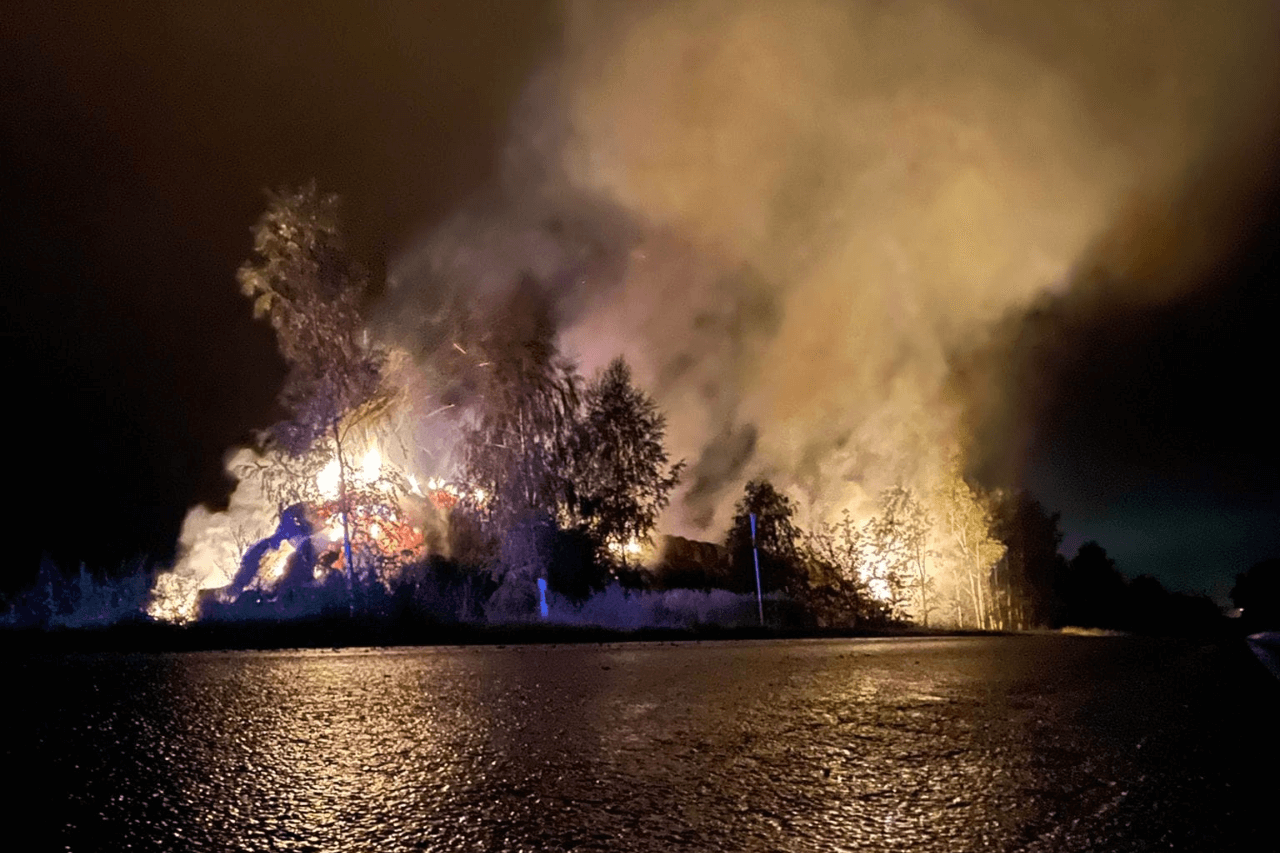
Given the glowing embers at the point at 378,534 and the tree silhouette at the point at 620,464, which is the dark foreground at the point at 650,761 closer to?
the glowing embers at the point at 378,534

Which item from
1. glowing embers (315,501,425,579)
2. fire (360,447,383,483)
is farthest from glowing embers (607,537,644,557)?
fire (360,447,383,483)

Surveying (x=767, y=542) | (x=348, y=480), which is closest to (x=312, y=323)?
(x=348, y=480)

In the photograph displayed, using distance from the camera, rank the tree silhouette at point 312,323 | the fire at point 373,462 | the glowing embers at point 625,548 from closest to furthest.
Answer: the tree silhouette at point 312,323 < the glowing embers at point 625,548 < the fire at point 373,462

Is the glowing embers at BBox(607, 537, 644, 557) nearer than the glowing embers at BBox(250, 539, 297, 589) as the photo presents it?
Yes

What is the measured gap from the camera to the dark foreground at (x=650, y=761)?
2.72m

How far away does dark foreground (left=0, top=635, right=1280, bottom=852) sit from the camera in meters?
2.72

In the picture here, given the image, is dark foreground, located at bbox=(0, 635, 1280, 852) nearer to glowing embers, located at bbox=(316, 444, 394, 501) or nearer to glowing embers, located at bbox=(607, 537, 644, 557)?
glowing embers, located at bbox=(316, 444, 394, 501)

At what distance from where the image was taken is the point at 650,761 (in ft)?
12.2

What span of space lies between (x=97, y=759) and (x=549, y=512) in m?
15.5

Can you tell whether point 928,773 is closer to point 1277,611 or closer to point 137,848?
point 137,848

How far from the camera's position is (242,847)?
2.62m

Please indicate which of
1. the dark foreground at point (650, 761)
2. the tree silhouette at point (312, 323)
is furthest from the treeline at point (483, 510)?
the dark foreground at point (650, 761)

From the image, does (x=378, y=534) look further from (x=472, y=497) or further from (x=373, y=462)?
(x=373, y=462)

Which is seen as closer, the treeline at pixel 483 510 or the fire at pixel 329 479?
the treeline at pixel 483 510
